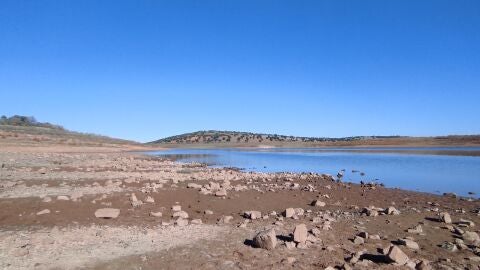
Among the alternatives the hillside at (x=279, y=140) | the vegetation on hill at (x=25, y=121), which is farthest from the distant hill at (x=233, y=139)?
the vegetation on hill at (x=25, y=121)

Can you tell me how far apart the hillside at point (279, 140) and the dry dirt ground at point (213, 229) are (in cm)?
11488

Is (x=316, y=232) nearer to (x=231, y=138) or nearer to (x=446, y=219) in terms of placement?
(x=446, y=219)

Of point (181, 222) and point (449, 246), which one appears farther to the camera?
point (181, 222)

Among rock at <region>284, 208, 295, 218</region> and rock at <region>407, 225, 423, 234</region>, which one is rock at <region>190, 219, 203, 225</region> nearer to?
rock at <region>284, 208, 295, 218</region>

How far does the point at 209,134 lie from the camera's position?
194m

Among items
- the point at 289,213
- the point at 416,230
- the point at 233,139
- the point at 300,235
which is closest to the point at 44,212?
the point at 289,213

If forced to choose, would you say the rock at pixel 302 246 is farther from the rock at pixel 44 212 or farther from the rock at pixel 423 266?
the rock at pixel 44 212

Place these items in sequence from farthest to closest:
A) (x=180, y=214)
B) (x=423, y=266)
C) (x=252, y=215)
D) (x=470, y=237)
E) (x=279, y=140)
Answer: (x=279, y=140)
(x=180, y=214)
(x=252, y=215)
(x=470, y=237)
(x=423, y=266)

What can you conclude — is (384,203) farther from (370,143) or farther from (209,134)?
(209,134)

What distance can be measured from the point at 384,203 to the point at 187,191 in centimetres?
751

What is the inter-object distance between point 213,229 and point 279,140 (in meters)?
171

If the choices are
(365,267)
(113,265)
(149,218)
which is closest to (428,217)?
(365,267)

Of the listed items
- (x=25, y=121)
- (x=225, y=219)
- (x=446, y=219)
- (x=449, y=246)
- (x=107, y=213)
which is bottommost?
(x=449, y=246)

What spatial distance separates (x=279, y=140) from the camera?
180500 mm
